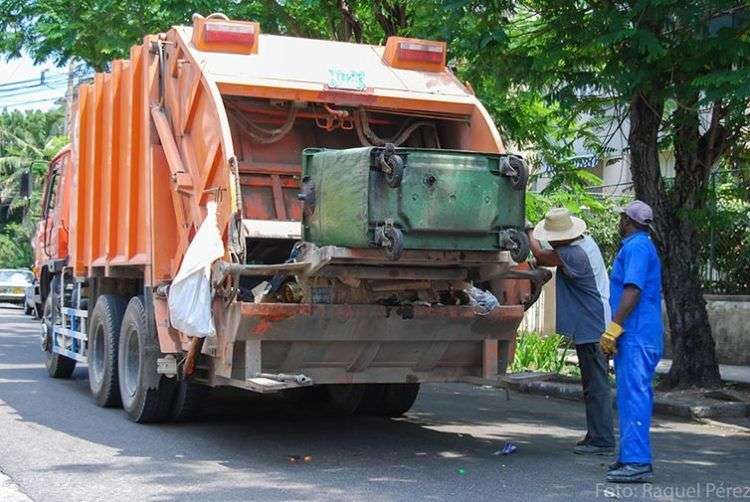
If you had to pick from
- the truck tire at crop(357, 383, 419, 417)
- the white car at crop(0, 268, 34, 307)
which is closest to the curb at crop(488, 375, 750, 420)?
the truck tire at crop(357, 383, 419, 417)

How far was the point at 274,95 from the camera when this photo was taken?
26.6ft

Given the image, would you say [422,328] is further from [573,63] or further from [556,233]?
[573,63]

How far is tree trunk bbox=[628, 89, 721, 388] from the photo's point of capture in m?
11.3

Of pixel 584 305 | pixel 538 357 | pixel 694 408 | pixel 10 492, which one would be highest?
pixel 584 305

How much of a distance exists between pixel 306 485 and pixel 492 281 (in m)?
2.41

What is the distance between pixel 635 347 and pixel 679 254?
16.8ft

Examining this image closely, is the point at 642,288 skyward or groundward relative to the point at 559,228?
groundward

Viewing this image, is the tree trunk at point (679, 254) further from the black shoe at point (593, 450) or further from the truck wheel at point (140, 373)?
the truck wheel at point (140, 373)

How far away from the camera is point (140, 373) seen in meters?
8.69

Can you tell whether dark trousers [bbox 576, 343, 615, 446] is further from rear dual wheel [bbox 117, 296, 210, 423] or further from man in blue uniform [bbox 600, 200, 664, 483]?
rear dual wheel [bbox 117, 296, 210, 423]

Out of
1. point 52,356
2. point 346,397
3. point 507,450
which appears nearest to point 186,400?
point 346,397

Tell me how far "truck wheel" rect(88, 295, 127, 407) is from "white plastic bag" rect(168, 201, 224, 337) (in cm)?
231

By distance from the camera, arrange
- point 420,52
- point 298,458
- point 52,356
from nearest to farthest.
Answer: point 298,458 < point 420,52 < point 52,356

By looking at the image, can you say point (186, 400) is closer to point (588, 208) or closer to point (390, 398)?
point (390, 398)
